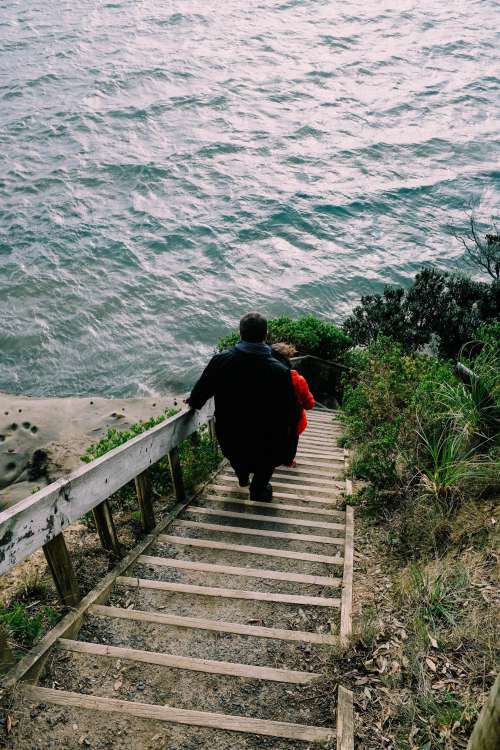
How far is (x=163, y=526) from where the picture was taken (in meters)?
4.36

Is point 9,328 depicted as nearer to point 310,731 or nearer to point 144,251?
point 144,251

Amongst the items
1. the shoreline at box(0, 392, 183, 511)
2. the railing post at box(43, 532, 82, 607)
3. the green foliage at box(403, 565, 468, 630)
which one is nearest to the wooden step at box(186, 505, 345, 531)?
the green foliage at box(403, 565, 468, 630)

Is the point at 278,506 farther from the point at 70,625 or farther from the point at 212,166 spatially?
the point at 212,166

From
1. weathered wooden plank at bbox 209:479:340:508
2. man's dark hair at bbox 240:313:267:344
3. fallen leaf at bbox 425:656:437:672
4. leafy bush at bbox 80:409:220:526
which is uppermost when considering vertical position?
man's dark hair at bbox 240:313:267:344

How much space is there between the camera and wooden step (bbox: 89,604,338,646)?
9.66ft

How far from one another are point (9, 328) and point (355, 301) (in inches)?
625

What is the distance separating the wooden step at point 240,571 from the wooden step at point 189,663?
93 cm

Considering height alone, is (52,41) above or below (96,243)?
above

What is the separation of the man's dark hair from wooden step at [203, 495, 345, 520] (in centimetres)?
157

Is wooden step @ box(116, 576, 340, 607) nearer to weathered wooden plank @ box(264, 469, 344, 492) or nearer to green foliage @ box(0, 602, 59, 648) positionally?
green foliage @ box(0, 602, 59, 648)

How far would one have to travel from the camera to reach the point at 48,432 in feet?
39.8

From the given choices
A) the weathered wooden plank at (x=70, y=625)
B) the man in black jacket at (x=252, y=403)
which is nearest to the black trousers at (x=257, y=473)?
the man in black jacket at (x=252, y=403)

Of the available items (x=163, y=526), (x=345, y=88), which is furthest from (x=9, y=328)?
(x=345, y=88)

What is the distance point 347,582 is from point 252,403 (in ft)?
6.23
